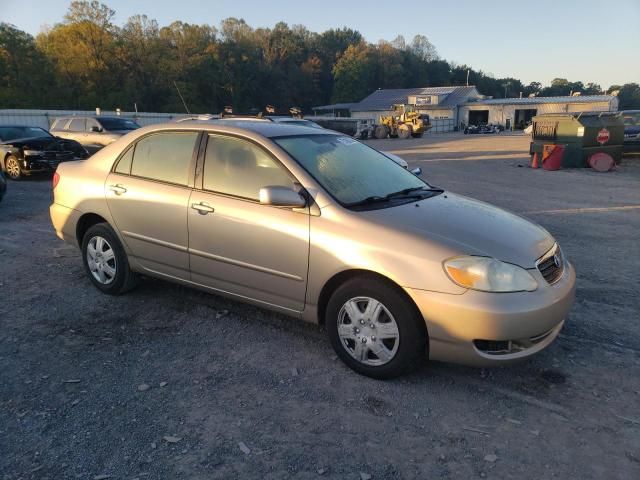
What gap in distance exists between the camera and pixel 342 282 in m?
3.29

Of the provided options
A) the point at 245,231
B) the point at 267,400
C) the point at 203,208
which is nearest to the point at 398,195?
the point at 245,231

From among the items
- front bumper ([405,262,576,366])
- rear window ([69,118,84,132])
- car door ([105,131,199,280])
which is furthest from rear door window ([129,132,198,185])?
rear window ([69,118,84,132])

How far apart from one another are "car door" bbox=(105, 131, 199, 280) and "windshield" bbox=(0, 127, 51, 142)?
451 inches

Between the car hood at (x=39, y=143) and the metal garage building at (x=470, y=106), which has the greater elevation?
the metal garage building at (x=470, y=106)

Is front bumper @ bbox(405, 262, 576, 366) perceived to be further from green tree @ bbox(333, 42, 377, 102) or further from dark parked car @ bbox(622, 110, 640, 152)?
green tree @ bbox(333, 42, 377, 102)

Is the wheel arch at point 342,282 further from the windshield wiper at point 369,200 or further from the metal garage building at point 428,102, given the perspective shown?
the metal garage building at point 428,102

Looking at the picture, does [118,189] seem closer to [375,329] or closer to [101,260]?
[101,260]

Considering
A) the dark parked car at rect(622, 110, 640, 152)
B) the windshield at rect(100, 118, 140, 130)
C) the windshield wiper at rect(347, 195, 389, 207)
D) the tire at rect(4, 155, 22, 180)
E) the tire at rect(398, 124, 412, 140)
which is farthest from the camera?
the tire at rect(398, 124, 412, 140)

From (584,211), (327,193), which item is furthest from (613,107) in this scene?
(327,193)

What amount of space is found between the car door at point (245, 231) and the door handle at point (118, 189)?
2.81ft

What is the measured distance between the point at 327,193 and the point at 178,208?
4.31 ft

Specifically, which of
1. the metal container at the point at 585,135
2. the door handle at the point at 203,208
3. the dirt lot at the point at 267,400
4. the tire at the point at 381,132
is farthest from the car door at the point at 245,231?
the tire at the point at 381,132

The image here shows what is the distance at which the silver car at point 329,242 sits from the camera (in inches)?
116

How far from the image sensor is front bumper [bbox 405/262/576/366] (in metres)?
2.86
